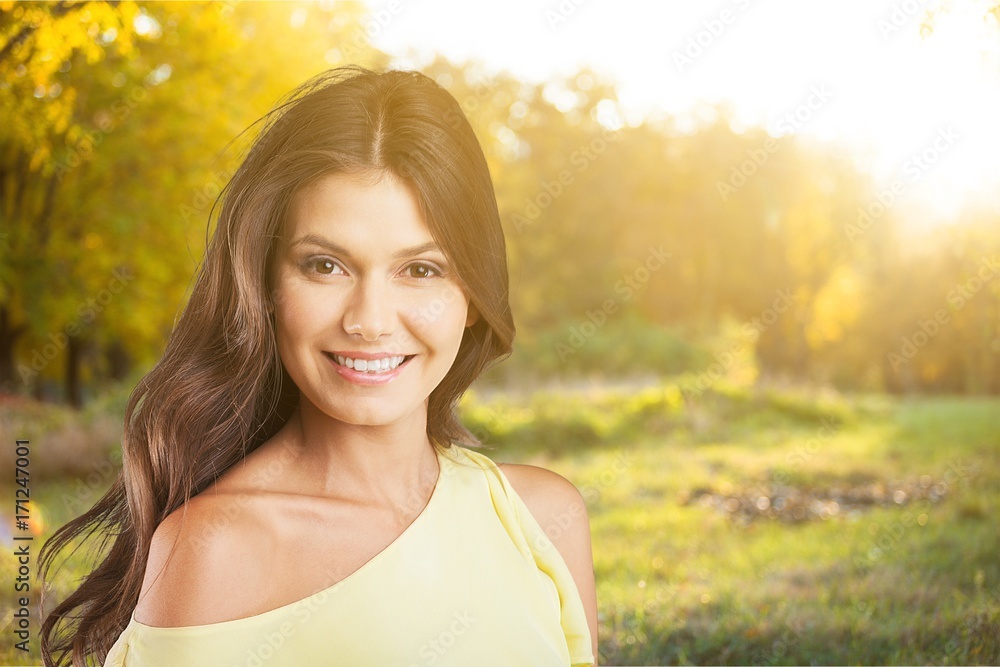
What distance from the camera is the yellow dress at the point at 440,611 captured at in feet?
5.56

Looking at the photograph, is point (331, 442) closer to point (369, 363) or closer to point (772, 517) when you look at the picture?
point (369, 363)

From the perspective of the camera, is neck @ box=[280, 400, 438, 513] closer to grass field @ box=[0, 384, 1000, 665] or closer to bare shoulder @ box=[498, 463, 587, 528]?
bare shoulder @ box=[498, 463, 587, 528]

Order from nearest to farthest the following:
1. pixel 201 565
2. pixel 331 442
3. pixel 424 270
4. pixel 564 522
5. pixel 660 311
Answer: pixel 201 565
pixel 424 270
pixel 331 442
pixel 564 522
pixel 660 311

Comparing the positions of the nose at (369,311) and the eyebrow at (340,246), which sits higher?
the eyebrow at (340,246)

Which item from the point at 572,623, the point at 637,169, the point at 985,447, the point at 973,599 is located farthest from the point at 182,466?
the point at 637,169

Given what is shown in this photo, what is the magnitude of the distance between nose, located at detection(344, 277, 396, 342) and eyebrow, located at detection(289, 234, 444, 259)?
0.06m

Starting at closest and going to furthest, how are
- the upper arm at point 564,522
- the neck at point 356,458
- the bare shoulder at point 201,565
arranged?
1. the bare shoulder at point 201,565
2. the neck at point 356,458
3. the upper arm at point 564,522

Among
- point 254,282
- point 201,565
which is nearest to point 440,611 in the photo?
point 201,565

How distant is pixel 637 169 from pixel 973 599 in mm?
18610

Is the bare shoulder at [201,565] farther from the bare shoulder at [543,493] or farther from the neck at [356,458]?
the bare shoulder at [543,493]

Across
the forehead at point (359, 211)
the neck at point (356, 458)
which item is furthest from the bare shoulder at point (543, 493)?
the forehead at point (359, 211)

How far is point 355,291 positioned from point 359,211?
15 centimetres

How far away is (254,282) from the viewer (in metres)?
1.79

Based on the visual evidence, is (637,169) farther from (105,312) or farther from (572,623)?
(572,623)
